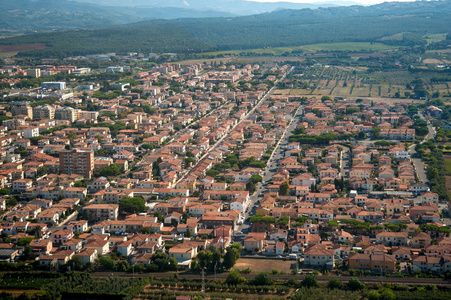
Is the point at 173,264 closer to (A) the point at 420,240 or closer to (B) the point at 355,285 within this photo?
(B) the point at 355,285

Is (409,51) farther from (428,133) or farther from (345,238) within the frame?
(345,238)

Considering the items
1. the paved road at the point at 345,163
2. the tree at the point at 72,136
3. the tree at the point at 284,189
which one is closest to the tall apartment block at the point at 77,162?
the tree at the point at 72,136

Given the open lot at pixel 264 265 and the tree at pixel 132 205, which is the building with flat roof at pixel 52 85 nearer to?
the tree at pixel 132 205

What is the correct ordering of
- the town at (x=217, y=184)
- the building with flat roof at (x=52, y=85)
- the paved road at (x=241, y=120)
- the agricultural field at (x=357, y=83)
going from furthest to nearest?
the agricultural field at (x=357, y=83)
the building with flat roof at (x=52, y=85)
the paved road at (x=241, y=120)
the town at (x=217, y=184)

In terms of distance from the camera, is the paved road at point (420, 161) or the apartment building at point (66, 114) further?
the apartment building at point (66, 114)

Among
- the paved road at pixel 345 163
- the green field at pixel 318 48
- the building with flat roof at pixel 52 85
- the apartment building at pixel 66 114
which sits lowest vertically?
the paved road at pixel 345 163

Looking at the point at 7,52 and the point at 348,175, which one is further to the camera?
the point at 7,52

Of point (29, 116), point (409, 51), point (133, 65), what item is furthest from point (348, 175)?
point (409, 51)

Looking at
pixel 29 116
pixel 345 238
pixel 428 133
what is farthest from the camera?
pixel 29 116
